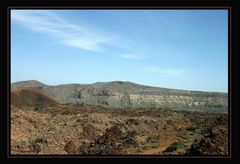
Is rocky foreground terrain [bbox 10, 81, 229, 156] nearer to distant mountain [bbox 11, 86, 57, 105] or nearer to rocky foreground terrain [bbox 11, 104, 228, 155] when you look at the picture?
rocky foreground terrain [bbox 11, 104, 228, 155]

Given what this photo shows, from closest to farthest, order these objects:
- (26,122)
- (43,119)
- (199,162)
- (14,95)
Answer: (199,162)
(26,122)
(43,119)
(14,95)

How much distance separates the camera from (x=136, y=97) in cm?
8394

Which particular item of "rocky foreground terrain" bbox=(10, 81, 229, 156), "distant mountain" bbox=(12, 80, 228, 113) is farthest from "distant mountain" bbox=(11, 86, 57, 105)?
"rocky foreground terrain" bbox=(10, 81, 229, 156)

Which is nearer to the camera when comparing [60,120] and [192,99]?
[60,120]

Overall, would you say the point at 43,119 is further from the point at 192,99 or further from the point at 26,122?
the point at 192,99

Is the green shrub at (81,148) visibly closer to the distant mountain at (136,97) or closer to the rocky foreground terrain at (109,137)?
the rocky foreground terrain at (109,137)

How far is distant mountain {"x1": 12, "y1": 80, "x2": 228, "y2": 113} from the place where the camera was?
7938 cm

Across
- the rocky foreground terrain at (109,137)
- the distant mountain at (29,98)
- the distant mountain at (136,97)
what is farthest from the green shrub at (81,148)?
the distant mountain at (136,97)

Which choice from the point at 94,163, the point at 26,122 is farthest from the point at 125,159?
the point at 26,122

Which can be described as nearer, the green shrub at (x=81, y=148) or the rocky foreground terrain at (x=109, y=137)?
the rocky foreground terrain at (x=109, y=137)

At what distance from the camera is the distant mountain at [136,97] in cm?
7938
